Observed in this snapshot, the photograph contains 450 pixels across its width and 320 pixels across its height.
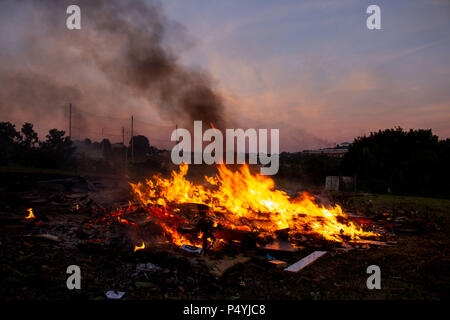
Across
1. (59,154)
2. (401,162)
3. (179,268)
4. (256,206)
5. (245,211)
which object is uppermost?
(59,154)

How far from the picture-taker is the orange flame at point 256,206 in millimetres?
7777

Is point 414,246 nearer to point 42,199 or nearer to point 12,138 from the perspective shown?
point 42,199

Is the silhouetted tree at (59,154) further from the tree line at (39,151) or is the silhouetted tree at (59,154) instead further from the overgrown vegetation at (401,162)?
the overgrown vegetation at (401,162)

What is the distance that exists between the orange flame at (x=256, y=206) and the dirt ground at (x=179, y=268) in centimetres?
104

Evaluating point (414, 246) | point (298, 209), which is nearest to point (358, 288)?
point (414, 246)

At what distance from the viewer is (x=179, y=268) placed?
505 cm

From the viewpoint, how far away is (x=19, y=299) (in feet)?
11.9

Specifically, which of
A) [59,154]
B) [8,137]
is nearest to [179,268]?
[59,154]

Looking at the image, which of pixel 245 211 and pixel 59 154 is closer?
pixel 245 211

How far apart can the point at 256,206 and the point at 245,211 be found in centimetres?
45

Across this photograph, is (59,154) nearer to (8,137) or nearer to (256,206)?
(8,137)

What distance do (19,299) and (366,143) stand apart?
28.2 meters

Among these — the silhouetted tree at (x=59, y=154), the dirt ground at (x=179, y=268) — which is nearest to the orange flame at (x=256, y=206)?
the dirt ground at (x=179, y=268)

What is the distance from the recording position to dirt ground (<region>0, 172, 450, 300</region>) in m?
4.20
